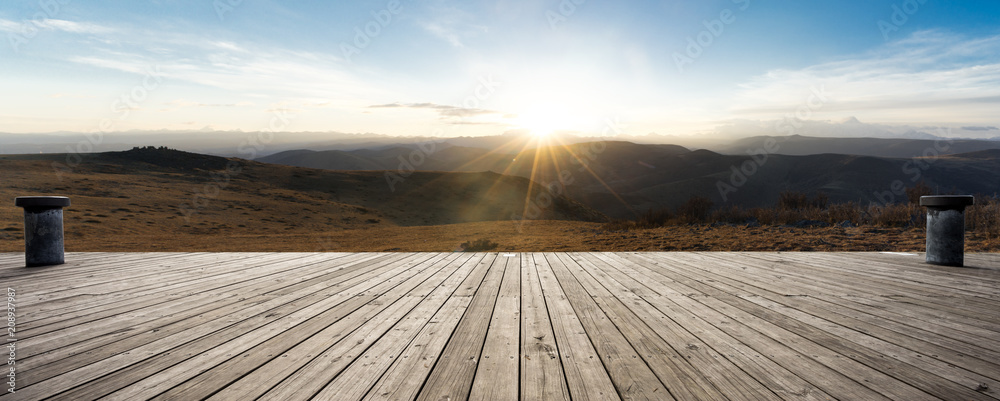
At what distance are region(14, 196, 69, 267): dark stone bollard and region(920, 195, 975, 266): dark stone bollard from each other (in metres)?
9.32

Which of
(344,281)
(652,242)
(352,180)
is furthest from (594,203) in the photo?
(344,281)

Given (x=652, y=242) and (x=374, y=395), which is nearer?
(x=374, y=395)

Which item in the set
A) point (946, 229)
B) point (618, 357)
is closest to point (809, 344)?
point (618, 357)

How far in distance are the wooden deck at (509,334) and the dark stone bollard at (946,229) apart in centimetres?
32

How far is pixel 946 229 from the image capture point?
15.5 feet

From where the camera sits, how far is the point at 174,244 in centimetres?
1430

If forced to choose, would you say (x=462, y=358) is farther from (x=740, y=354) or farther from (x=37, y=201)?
(x=37, y=201)

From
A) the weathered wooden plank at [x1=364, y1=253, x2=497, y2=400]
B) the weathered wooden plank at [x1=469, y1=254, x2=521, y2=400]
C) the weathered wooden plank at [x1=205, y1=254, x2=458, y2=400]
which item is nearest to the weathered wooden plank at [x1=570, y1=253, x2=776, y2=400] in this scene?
the weathered wooden plank at [x1=469, y1=254, x2=521, y2=400]

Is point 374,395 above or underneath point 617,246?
above

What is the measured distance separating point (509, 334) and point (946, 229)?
17.4ft

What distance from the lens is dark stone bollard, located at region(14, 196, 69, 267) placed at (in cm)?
467

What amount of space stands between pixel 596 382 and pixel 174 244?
16.7 meters

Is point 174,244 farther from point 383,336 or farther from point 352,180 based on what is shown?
point 352,180

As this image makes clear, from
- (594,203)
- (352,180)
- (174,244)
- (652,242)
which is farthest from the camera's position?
(594,203)
